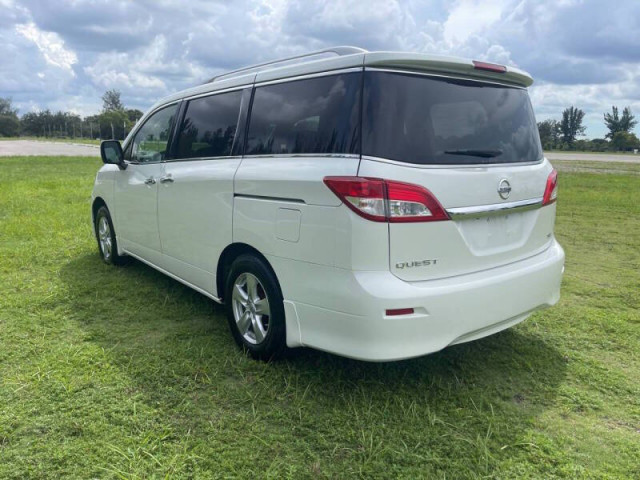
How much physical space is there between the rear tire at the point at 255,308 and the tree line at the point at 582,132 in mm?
60978

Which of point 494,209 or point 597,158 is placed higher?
point 494,209

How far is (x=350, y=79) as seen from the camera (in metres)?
2.86

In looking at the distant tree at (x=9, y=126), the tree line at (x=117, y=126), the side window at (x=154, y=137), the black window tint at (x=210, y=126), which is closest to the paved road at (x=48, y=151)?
the tree line at (x=117, y=126)

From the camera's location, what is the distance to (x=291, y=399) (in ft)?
10.1

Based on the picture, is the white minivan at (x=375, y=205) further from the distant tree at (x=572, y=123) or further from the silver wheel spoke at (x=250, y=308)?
the distant tree at (x=572, y=123)

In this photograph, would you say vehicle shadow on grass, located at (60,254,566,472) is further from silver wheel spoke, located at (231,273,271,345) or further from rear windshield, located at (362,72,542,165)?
rear windshield, located at (362,72,542,165)

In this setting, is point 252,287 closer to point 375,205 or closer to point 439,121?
point 375,205

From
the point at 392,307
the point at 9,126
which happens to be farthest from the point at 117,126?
the point at 392,307

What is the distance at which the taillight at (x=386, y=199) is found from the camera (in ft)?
8.63

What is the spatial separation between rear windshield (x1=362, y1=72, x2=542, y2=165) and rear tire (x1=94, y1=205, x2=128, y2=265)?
3.92 m

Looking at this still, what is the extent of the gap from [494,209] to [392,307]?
869 mm

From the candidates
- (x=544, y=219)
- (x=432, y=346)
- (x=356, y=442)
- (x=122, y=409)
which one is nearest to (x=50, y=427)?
(x=122, y=409)

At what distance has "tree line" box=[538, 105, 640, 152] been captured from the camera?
64.8 m

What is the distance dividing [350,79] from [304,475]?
202 cm
